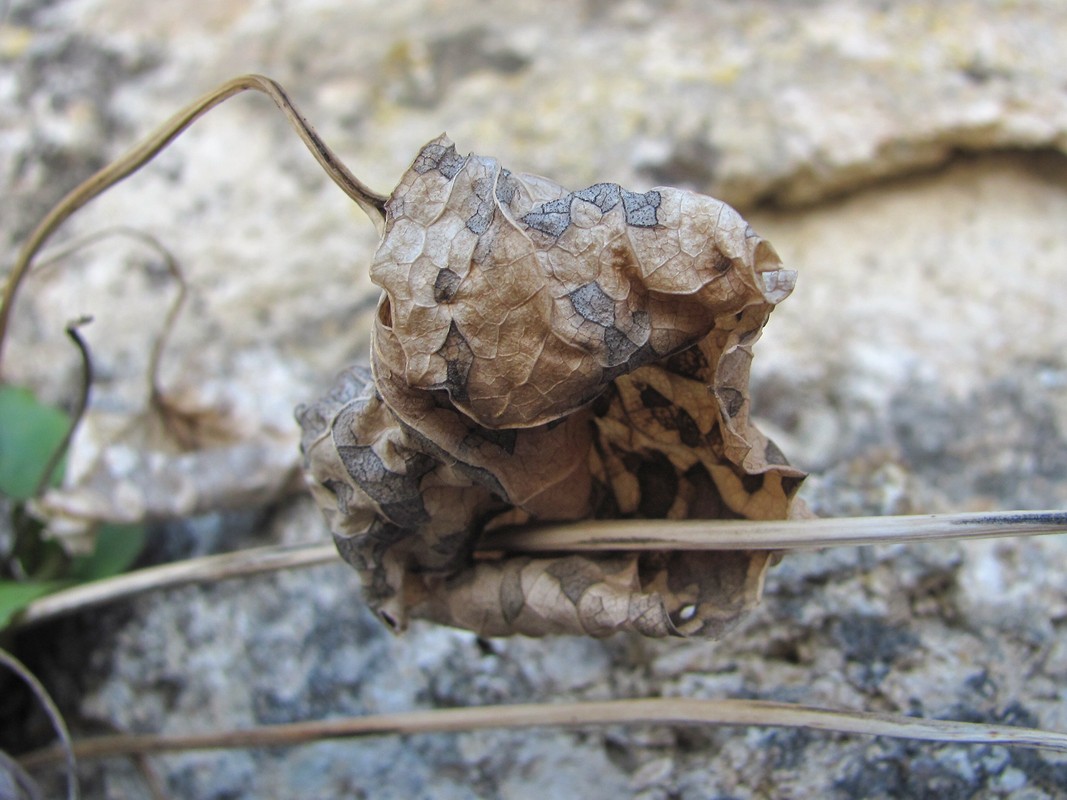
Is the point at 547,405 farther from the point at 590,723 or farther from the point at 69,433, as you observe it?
the point at 69,433

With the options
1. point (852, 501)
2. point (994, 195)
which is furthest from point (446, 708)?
point (994, 195)

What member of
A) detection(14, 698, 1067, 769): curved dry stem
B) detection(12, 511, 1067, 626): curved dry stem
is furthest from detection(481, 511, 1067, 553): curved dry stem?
detection(14, 698, 1067, 769): curved dry stem

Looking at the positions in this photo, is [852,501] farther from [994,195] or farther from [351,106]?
[351,106]

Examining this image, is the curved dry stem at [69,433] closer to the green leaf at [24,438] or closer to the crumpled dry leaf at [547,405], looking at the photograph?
the green leaf at [24,438]

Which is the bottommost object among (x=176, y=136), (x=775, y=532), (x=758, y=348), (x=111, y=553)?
(x=758, y=348)

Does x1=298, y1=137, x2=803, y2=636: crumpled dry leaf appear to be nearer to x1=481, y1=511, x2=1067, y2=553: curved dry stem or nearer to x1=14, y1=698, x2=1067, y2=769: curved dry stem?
x1=481, y1=511, x2=1067, y2=553: curved dry stem

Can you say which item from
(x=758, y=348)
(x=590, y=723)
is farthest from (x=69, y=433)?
(x=758, y=348)

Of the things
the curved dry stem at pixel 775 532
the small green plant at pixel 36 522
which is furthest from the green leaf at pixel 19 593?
the curved dry stem at pixel 775 532
